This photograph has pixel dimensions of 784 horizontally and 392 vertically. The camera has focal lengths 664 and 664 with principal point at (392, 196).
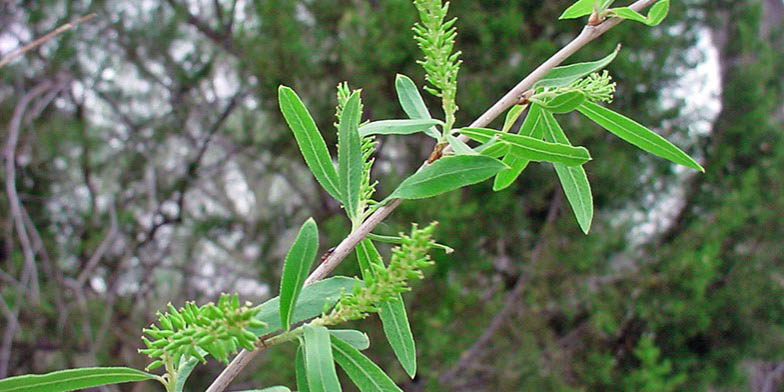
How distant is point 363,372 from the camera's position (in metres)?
0.19

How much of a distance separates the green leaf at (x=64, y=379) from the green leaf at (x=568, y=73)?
164mm

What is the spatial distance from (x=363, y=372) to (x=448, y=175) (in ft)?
0.21

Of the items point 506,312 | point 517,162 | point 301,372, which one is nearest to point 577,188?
point 517,162

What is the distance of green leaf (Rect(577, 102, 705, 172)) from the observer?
0.77ft

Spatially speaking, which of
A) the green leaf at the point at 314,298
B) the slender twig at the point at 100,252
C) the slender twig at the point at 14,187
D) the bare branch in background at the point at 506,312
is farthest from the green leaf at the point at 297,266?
the bare branch in background at the point at 506,312

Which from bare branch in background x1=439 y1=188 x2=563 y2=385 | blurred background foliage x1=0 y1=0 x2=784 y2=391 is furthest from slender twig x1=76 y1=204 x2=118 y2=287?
bare branch in background x1=439 y1=188 x2=563 y2=385

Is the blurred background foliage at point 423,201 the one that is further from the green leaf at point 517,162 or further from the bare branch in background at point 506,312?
the green leaf at point 517,162

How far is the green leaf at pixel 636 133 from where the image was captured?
0.23 m

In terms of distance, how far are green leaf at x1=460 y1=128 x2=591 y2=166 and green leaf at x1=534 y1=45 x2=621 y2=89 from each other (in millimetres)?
37

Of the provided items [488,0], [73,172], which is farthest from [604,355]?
[73,172]

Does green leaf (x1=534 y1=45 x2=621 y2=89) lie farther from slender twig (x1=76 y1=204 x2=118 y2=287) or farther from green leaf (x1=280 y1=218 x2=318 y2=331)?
slender twig (x1=76 y1=204 x2=118 y2=287)

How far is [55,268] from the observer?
5.61ft

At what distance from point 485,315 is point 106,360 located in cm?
99

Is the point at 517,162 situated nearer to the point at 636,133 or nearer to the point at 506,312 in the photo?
the point at 636,133
